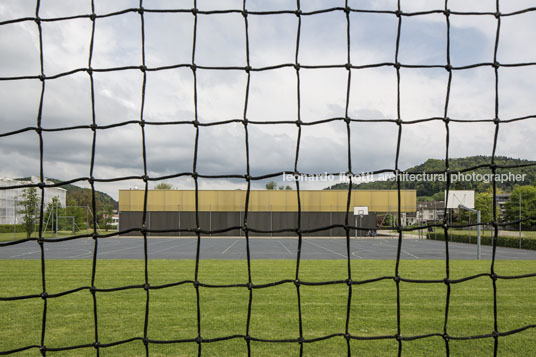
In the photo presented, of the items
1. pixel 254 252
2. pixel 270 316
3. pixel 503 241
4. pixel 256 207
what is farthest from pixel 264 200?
pixel 270 316

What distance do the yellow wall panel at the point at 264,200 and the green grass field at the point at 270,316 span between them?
2458 centimetres

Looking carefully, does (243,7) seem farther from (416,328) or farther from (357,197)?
(357,197)

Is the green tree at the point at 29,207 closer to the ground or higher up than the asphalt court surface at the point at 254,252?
higher up

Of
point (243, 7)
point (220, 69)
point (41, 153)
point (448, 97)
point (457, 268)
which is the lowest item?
point (457, 268)

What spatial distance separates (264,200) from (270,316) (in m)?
28.8

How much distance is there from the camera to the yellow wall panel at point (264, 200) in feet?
111

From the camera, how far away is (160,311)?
19.2 ft

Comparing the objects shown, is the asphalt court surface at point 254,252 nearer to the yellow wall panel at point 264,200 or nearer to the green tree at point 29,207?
the green tree at point 29,207

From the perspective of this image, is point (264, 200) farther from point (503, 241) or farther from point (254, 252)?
point (254, 252)

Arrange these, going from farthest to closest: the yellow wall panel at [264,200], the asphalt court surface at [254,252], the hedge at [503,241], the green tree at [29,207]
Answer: the yellow wall panel at [264,200] < the green tree at [29,207] < the hedge at [503,241] < the asphalt court surface at [254,252]

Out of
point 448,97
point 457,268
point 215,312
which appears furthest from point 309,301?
point 457,268

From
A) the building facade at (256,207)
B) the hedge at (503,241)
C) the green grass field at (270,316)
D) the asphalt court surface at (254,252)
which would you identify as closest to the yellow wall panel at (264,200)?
the building facade at (256,207)

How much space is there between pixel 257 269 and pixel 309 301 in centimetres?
411

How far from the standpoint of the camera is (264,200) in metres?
34.3
